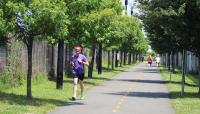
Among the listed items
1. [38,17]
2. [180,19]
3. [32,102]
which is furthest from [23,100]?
[180,19]

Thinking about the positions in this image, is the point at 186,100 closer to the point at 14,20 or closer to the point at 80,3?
the point at 80,3

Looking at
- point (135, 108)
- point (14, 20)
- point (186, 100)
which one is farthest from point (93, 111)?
point (186, 100)

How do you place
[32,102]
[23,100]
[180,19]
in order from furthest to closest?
[180,19], [23,100], [32,102]

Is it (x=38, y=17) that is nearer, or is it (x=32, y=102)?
(x=38, y=17)

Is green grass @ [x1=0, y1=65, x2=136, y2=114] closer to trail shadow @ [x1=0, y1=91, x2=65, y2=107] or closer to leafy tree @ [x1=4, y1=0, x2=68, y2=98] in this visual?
trail shadow @ [x1=0, y1=91, x2=65, y2=107]

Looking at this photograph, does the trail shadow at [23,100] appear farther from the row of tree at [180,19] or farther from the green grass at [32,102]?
the row of tree at [180,19]

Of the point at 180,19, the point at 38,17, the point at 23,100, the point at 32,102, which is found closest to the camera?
the point at 38,17

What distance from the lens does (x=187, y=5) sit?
2364 cm

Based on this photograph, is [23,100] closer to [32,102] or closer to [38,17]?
[32,102]

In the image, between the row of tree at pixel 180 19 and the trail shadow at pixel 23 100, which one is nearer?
the trail shadow at pixel 23 100

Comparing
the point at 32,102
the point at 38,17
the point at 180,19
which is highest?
the point at 180,19

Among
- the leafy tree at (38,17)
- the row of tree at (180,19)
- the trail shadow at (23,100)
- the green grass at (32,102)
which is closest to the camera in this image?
the green grass at (32,102)

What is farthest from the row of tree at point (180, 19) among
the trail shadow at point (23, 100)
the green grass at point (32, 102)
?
the trail shadow at point (23, 100)

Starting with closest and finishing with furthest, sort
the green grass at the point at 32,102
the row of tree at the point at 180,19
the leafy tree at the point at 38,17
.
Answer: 1. the green grass at the point at 32,102
2. the leafy tree at the point at 38,17
3. the row of tree at the point at 180,19
